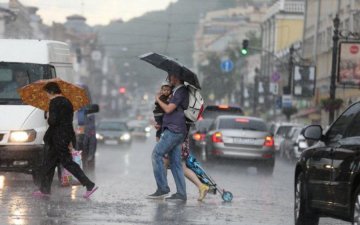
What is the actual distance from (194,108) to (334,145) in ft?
15.2

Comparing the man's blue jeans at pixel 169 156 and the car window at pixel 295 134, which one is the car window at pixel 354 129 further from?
the car window at pixel 295 134

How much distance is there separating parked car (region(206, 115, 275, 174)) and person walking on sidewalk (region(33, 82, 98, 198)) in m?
12.8

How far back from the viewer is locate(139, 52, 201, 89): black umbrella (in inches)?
609

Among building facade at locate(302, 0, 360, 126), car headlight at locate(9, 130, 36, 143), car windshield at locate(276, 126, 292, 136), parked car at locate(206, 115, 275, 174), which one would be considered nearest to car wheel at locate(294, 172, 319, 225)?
car headlight at locate(9, 130, 36, 143)

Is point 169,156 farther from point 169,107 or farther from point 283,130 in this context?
point 283,130

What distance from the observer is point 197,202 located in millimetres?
15781

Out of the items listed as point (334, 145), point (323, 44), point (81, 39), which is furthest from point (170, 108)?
point (81, 39)

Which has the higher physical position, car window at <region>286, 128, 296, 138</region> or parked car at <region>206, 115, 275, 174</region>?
parked car at <region>206, 115, 275, 174</region>

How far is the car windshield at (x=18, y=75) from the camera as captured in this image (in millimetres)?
18375

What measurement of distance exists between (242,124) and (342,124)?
17298mm

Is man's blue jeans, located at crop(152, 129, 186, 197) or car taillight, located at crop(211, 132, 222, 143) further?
car taillight, located at crop(211, 132, 222, 143)

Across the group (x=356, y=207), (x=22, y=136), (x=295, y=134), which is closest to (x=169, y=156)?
(x=22, y=136)

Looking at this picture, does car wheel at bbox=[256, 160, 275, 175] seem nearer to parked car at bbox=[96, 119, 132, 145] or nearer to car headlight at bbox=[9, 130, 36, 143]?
car headlight at bbox=[9, 130, 36, 143]

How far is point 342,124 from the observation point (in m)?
11.7
